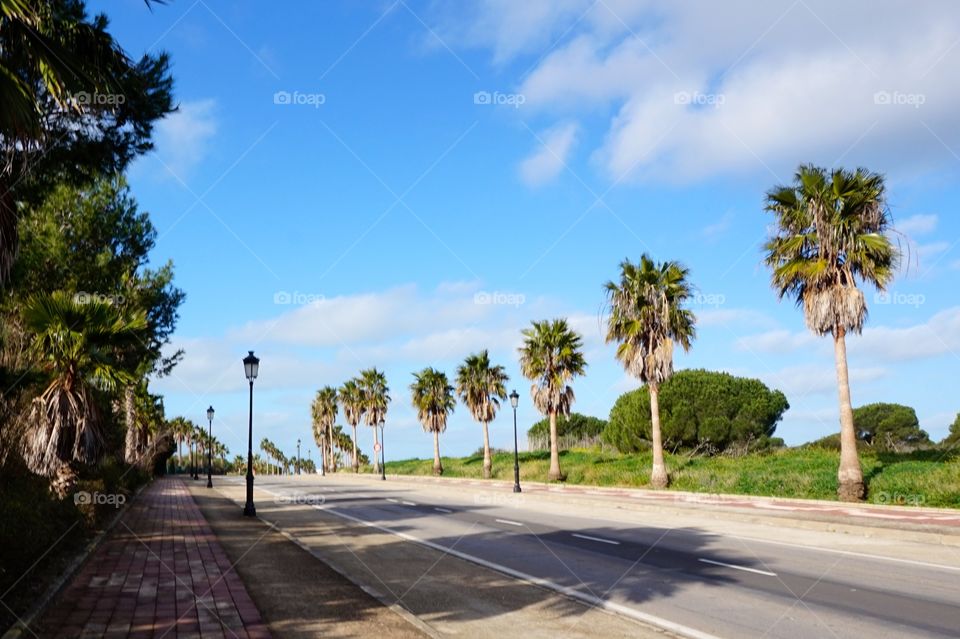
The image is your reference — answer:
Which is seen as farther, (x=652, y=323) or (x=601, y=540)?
(x=652, y=323)

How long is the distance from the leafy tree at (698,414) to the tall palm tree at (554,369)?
14947 millimetres

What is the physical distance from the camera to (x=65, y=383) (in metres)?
15.8

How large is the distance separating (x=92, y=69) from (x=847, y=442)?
24.9 metres

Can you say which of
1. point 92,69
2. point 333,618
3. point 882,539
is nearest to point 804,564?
point 882,539

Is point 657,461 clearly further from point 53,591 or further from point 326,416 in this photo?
point 326,416

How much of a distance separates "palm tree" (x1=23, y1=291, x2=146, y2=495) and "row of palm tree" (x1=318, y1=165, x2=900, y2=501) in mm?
22732

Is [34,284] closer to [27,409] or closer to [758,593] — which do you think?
[27,409]

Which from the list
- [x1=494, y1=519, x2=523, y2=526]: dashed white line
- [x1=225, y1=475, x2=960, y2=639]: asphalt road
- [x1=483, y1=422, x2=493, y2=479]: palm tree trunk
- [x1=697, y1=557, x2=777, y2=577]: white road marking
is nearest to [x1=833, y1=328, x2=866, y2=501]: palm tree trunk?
[x1=225, y1=475, x2=960, y2=639]: asphalt road

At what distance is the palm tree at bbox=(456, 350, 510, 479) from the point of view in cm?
6088

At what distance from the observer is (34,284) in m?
23.0

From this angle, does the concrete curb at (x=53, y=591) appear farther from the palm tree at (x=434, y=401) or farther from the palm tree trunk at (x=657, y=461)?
the palm tree at (x=434, y=401)

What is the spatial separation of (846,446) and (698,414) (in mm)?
36858

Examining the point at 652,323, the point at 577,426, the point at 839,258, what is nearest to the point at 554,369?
the point at 652,323

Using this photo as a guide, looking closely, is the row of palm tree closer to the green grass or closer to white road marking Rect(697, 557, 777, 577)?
the green grass
